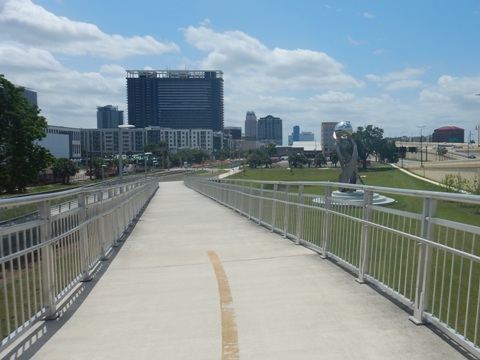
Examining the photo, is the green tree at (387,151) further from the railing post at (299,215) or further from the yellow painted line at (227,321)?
the yellow painted line at (227,321)

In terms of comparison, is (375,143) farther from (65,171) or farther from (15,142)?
(15,142)

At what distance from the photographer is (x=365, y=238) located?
682 cm

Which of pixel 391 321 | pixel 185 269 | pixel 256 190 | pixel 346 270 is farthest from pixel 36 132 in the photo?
pixel 391 321

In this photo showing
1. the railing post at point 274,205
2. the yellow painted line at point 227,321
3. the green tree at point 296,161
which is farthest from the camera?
the green tree at point 296,161

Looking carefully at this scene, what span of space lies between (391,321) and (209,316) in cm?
209

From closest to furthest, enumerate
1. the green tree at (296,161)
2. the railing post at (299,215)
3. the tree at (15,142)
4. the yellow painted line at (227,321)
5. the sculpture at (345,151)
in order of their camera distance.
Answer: the yellow painted line at (227,321), the railing post at (299,215), the tree at (15,142), the sculpture at (345,151), the green tree at (296,161)

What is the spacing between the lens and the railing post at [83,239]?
7.36 metres

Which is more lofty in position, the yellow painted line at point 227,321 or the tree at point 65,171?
the yellow painted line at point 227,321

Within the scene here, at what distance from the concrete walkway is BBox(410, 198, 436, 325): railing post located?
0.16m

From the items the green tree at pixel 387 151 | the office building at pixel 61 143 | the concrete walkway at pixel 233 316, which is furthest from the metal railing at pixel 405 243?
the green tree at pixel 387 151

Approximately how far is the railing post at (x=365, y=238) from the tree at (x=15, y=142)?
27238 mm

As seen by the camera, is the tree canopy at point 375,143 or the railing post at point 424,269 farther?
the tree canopy at point 375,143

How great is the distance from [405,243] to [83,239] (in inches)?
186

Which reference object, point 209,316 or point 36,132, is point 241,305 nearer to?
point 209,316
